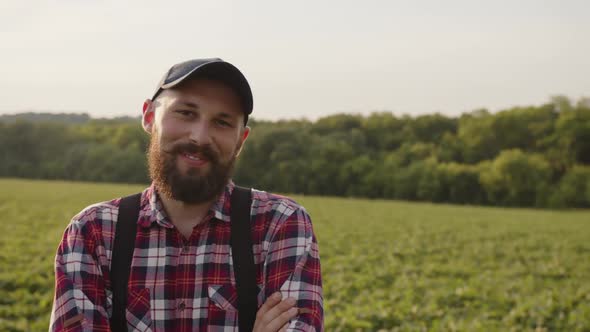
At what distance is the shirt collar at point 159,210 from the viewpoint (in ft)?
6.56

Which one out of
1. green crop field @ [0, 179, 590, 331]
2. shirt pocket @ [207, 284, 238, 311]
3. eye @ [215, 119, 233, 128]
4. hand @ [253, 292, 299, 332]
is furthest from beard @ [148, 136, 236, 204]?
green crop field @ [0, 179, 590, 331]

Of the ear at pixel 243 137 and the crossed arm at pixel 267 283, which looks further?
the ear at pixel 243 137

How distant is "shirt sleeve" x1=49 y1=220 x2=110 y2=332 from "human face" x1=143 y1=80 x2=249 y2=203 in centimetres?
35

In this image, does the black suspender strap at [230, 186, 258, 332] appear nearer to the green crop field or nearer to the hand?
the hand

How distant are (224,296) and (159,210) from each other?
415 millimetres

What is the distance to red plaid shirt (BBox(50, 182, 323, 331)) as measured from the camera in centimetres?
190

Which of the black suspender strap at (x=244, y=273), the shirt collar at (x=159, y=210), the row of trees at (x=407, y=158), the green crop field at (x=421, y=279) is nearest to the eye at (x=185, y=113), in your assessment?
the shirt collar at (x=159, y=210)

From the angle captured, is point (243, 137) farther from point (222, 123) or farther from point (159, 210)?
point (159, 210)

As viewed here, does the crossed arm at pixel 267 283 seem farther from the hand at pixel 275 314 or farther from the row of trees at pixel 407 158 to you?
the row of trees at pixel 407 158

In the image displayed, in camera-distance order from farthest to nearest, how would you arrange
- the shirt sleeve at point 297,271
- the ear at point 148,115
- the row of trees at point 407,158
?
1. the row of trees at point 407,158
2. the ear at point 148,115
3. the shirt sleeve at point 297,271

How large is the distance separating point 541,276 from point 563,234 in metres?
11.9

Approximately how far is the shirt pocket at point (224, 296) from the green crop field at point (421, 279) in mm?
4861

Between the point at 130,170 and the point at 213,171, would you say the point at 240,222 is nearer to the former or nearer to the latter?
the point at 213,171

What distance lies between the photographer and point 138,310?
1894 millimetres
